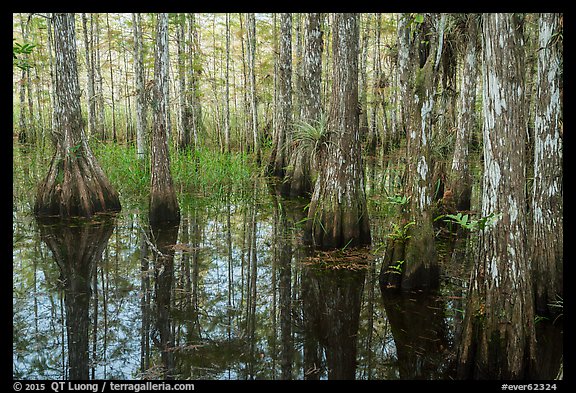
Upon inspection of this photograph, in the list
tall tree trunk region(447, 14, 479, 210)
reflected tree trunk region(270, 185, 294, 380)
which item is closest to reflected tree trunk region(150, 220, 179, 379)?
reflected tree trunk region(270, 185, 294, 380)

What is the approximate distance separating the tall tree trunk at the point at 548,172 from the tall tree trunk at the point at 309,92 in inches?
225

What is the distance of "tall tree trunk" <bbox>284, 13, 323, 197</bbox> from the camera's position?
34.3 feet

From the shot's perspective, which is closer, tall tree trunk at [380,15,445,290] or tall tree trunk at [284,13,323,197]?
tall tree trunk at [380,15,445,290]

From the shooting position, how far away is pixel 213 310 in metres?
5.00

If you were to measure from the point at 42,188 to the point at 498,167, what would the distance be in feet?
27.4

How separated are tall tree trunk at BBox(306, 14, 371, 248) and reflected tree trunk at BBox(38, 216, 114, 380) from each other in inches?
135

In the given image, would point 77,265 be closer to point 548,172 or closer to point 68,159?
point 68,159

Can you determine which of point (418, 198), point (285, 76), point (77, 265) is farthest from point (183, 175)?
point (418, 198)

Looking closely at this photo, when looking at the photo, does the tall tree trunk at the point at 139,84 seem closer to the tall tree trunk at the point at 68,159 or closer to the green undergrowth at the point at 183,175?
the green undergrowth at the point at 183,175

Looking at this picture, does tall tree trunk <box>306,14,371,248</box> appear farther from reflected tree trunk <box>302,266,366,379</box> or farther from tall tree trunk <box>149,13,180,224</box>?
tall tree trunk <box>149,13,180,224</box>

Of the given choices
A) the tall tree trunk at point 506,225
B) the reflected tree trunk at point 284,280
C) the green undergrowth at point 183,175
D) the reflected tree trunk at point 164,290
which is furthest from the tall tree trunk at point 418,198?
the green undergrowth at point 183,175

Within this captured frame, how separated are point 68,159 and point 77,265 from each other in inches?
132

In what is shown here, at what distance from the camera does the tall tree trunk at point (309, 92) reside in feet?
34.3
